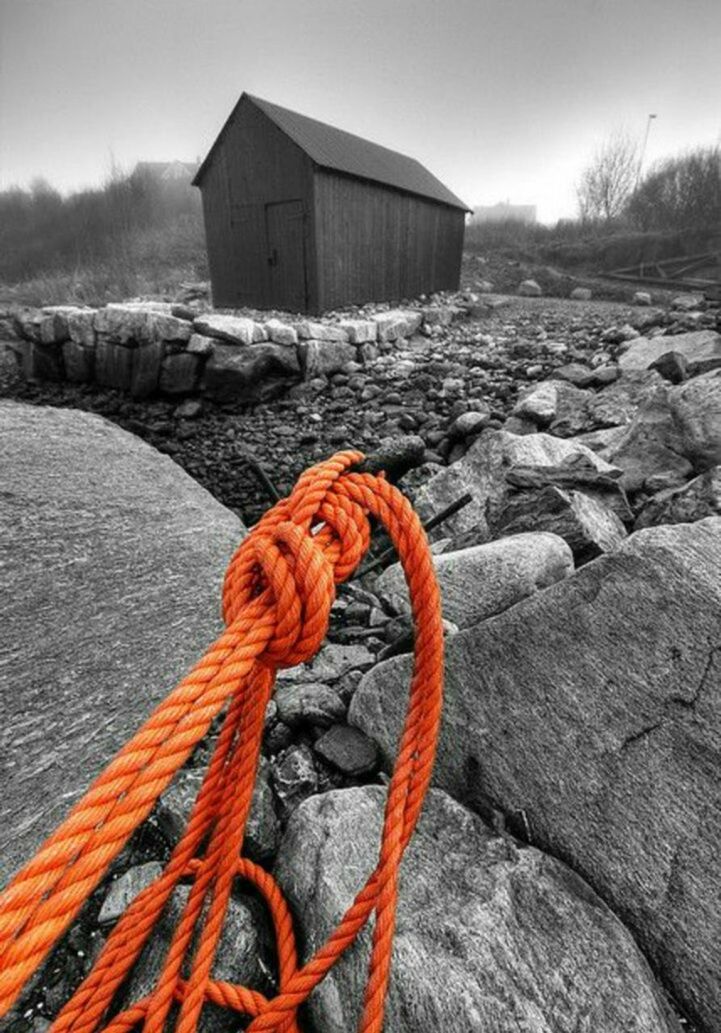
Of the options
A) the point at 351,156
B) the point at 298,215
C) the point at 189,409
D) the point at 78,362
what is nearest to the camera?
the point at 189,409

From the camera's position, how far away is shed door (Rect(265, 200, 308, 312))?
476 inches

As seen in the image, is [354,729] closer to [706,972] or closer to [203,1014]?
[203,1014]

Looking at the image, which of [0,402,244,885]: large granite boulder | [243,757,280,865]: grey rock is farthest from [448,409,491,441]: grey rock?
[243,757,280,865]: grey rock

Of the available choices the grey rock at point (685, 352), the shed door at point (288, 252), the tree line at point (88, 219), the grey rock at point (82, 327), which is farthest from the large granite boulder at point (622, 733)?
the tree line at point (88, 219)

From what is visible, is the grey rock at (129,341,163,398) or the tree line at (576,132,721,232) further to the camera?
the tree line at (576,132,721,232)

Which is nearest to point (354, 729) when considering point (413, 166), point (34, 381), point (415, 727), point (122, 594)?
point (415, 727)

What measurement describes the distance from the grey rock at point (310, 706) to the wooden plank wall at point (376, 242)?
11.8m

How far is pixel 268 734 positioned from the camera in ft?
6.56

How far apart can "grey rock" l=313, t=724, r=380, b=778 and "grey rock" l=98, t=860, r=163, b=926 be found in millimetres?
613

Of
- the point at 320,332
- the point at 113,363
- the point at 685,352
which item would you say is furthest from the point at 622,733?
the point at 113,363

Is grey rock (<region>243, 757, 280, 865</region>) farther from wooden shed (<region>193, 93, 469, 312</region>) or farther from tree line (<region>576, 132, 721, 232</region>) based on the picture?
tree line (<region>576, 132, 721, 232</region>)

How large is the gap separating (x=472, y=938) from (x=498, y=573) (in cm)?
134

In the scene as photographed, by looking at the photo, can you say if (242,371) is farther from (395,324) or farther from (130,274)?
(130,274)

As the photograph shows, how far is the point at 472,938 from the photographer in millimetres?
1214
